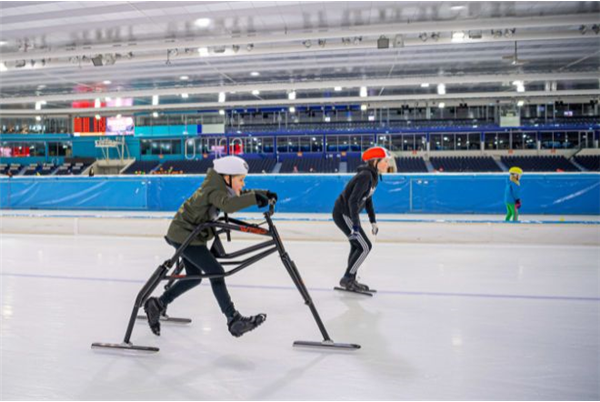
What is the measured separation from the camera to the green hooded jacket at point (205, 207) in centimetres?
309

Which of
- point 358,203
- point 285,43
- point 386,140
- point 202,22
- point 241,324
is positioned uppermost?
point 285,43

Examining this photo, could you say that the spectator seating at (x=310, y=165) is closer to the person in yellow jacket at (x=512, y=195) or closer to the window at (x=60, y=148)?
the window at (x=60, y=148)

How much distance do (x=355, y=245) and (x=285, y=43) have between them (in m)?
12.0

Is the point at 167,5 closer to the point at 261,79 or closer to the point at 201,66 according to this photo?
the point at 201,66

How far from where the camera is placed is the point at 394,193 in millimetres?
11625

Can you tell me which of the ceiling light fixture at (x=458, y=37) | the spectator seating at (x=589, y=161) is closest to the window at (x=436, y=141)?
the spectator seating at (x=589, y=161)

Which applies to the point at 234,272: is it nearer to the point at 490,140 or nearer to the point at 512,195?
the point at 512,195

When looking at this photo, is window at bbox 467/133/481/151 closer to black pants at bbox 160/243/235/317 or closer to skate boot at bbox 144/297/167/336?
black pants at bbox 160/243/235/317

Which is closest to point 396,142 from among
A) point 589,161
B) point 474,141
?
point 474,141

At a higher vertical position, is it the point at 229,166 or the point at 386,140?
the point at 386,140

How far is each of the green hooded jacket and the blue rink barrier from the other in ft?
27.7

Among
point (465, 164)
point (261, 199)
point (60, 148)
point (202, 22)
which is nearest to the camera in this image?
point (261, 199)

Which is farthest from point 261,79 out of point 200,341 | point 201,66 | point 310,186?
point 200,341

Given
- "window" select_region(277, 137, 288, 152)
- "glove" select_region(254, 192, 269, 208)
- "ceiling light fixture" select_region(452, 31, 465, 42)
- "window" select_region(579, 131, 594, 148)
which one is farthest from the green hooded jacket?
"window" select_region(579, 131, 594, 148)
